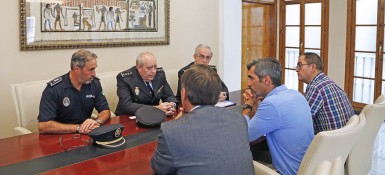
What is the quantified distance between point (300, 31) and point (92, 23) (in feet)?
13.4

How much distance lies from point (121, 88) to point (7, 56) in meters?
1.12

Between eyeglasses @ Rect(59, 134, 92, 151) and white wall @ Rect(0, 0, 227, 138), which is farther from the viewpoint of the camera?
white wall @ Rect(0, 0, 227, 138)

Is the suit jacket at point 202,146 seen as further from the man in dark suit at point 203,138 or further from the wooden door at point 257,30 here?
the wooden door at point 257,30

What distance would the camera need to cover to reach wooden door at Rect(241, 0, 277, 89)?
20.5 feet

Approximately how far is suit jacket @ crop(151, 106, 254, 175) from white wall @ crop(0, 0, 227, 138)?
8.01 ft

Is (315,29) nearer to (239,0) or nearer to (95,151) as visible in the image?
(239,0)

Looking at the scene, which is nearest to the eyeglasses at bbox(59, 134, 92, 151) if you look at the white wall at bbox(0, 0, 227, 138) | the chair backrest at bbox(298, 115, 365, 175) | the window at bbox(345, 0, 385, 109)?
the chair backrest at bbox(298, 115, 365, 175)

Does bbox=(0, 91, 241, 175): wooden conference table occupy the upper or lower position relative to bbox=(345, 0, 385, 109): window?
lower

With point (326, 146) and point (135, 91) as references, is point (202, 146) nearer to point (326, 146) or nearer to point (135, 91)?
point (326, 146)

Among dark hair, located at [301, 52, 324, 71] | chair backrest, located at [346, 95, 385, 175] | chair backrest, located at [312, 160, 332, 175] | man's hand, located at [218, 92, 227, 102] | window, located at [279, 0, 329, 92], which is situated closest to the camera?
chair backrest, located at [312, 160, 332, 175]

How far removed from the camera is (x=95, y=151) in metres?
2.00

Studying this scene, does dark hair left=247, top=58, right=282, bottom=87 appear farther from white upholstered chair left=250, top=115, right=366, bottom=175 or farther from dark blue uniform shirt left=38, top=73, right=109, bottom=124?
dark blue uniform shirt left=38, top=73, right=109, bottom=124

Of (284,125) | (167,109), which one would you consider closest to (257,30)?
(167,109)

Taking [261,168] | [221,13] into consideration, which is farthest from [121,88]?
[221,13]
